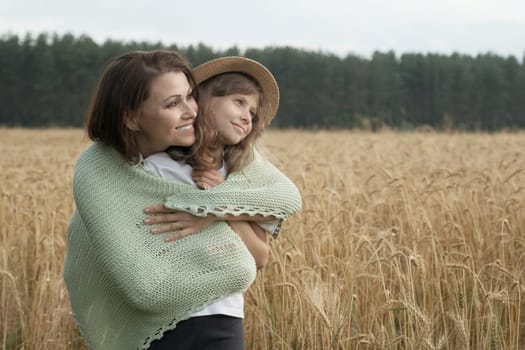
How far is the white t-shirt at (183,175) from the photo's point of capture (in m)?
1.82

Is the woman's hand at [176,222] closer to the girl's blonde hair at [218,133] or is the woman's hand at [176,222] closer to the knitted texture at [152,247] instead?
the knitted texture at [152,247]

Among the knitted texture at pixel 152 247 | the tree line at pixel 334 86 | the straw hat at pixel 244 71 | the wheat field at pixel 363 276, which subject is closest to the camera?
the knitted texture at pixel 152 247

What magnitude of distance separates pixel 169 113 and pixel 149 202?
0.83ft

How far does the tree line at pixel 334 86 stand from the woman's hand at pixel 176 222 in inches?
1643

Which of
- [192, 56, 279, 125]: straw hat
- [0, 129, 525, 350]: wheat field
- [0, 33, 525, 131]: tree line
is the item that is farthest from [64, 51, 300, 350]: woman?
[0, 33, 525, 131]: tree line

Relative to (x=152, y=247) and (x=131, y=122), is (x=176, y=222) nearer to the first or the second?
(x=152, y=247)

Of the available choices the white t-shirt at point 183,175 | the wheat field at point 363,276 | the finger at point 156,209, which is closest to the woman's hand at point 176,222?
the finger at point 156,209

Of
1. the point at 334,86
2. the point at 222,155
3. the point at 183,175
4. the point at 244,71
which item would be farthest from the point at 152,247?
the point at 334,86

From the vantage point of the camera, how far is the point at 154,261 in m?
1.77

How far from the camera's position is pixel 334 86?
48.6 m

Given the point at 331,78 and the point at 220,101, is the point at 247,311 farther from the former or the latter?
the point at 331,78

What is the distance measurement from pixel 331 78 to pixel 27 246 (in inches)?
1810

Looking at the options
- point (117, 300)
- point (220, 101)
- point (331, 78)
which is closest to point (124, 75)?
point (220, 101)

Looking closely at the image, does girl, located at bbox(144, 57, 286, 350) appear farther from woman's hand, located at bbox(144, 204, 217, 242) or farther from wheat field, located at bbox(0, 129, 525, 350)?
wheat field, located at bbox(0, 129, 525, 350)
